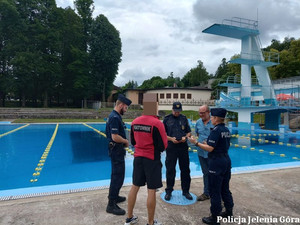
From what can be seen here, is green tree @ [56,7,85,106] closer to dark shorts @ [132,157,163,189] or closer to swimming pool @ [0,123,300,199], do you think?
swimming pool @ [0,123,300,199]

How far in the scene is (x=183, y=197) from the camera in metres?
3.61

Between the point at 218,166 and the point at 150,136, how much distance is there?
3.44 feet

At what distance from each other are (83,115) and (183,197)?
24.4 meters

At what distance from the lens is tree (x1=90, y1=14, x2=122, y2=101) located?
3425 cm

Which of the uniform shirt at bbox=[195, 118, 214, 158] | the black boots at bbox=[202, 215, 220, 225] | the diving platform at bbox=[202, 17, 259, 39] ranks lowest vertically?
the black boots at bbox=[202, 215, 220, 225]

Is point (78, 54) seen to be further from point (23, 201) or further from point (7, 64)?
point (23, 201)

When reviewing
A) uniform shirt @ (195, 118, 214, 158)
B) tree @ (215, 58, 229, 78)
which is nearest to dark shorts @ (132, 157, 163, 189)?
uniform shirt @ (195, 118, 214, 158)

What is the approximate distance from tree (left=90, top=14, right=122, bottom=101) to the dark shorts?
33.4 metres

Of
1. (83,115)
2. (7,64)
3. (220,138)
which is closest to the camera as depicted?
(220,138)

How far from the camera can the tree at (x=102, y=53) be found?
1348 inches

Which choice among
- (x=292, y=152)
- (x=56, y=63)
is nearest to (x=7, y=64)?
(x=56, y=63)

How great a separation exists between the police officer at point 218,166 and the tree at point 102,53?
33.6 meters

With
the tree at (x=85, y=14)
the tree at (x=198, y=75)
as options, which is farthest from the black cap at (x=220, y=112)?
the tree at (x=198, y=75)

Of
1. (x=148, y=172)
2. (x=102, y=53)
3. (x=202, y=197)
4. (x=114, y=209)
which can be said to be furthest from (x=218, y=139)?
(x=102, y=53)
